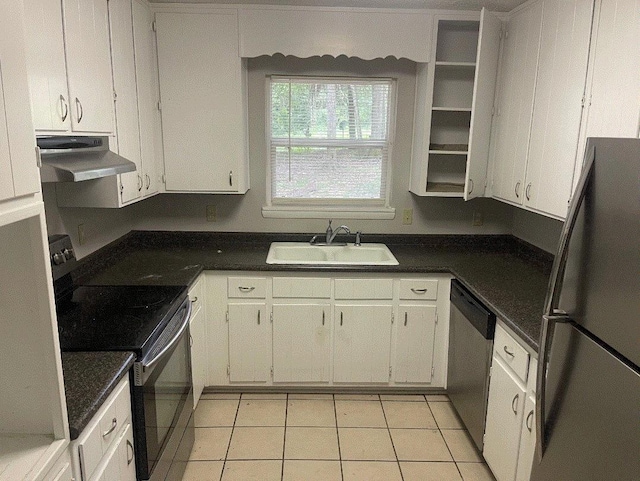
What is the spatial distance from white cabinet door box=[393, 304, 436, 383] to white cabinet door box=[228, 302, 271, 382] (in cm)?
83

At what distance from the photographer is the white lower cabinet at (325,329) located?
9.29 feet

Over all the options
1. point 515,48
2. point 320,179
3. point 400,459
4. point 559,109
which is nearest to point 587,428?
point 400,459

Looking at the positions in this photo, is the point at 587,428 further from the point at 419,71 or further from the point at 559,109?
the point at 419,71

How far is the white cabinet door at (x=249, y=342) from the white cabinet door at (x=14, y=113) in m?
1.95

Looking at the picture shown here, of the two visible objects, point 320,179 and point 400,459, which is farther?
point 320,179

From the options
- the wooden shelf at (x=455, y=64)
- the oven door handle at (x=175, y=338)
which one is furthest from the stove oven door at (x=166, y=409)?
the wooden shelf at (x=455, y=64)

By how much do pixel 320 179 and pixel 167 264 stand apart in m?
1.22

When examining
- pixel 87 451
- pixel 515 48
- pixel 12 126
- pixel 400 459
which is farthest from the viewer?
pixel 515 48

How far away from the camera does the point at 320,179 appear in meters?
3.34

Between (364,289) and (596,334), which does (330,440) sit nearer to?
(364,289)

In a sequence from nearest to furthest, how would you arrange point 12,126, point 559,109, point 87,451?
point 12,126
point 87,451
point 559,109

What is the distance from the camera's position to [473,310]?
2416 millimetres

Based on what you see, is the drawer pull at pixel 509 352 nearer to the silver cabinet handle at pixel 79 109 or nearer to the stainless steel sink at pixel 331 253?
the stainless steel sink at pixel 331 253

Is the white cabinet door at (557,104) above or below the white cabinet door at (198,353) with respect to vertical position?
above
